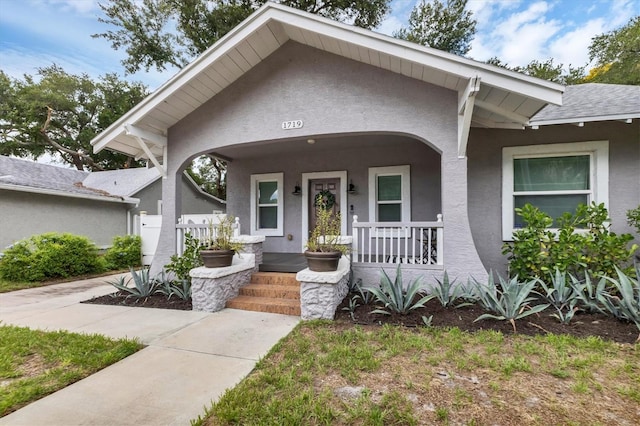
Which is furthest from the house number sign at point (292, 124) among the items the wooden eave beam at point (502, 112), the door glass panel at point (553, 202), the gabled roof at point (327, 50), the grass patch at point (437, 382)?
the door glass panel at point (553, 202)

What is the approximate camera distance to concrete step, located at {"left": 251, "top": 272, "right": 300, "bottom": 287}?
5.34 meters

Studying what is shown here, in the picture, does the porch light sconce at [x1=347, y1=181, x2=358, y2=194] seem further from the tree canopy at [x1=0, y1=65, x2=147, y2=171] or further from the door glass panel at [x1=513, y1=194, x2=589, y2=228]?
the tree canopy at [x1=0, y1=65, x2=147, y2=171]

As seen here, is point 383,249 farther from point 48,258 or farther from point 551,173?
point 48,258

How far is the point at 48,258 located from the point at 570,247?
447 inches

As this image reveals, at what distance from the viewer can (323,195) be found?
7758mm

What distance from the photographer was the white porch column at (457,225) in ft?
15.6

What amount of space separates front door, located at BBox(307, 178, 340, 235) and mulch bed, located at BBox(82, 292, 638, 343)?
11.3 ft

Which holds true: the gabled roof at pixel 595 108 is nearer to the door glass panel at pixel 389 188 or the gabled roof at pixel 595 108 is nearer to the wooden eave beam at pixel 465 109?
the wooden eave beam at pixel 465 109

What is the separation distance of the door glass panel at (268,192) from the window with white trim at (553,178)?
556 cm

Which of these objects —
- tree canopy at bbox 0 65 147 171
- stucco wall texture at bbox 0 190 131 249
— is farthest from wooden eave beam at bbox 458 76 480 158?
tree canopy at bbox 0 65 147 171

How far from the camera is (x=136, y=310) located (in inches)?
193

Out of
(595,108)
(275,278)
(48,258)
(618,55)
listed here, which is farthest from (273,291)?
(618,55)

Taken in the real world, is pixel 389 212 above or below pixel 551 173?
below

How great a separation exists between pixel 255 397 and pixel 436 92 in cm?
500
